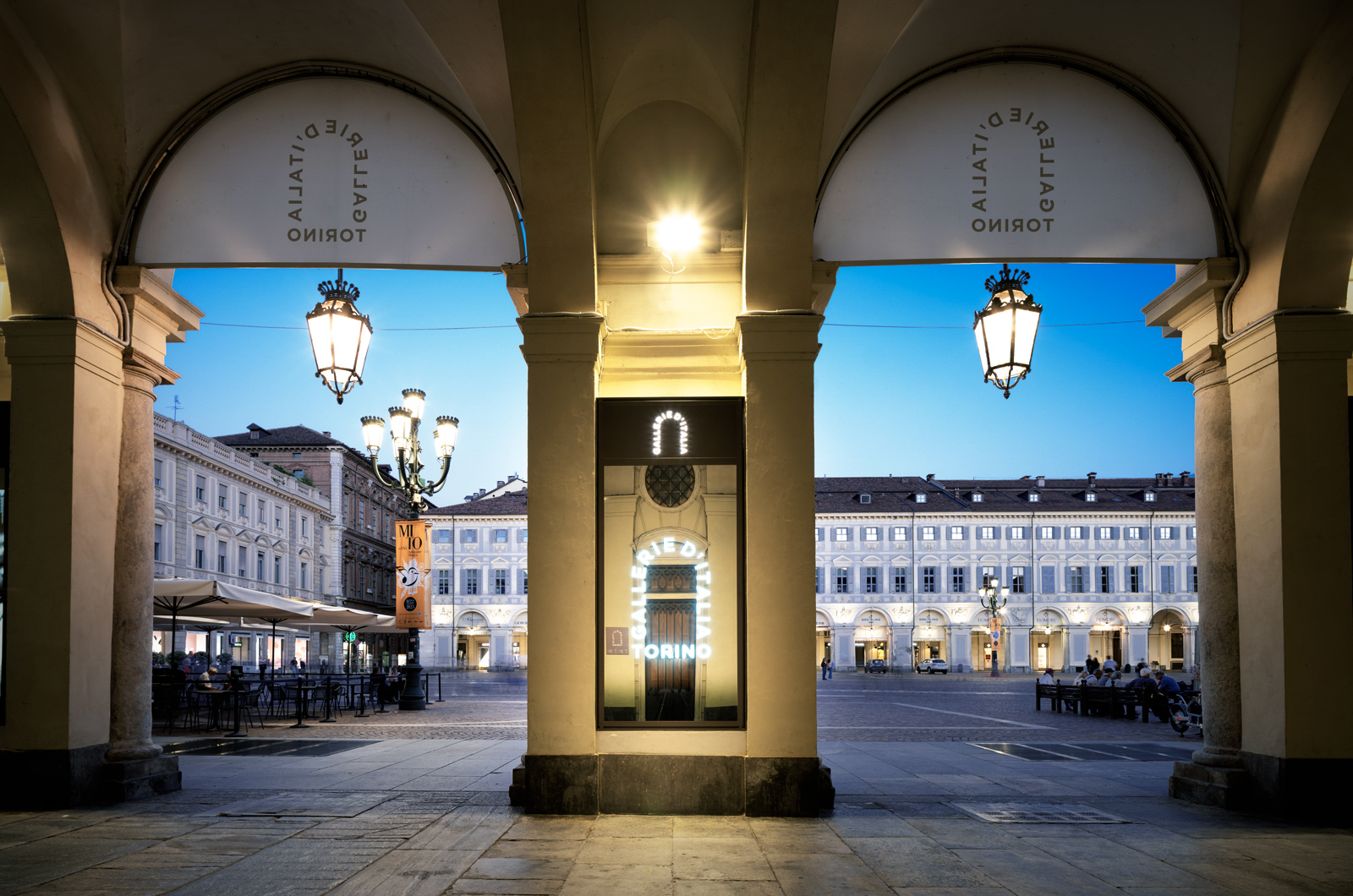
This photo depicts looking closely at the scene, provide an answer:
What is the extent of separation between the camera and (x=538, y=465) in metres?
8.02

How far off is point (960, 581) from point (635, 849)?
6825 centimetres

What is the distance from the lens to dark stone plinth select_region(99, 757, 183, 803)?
8.20 m

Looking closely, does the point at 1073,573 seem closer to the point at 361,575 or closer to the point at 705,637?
the point at 361,575

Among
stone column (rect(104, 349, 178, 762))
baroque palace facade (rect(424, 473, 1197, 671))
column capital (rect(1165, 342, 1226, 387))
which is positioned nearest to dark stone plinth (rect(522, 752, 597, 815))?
stone column (rect(104, 349, 178, 762))

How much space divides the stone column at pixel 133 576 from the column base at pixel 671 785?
3.52 m

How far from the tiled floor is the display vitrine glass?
4.00 feet

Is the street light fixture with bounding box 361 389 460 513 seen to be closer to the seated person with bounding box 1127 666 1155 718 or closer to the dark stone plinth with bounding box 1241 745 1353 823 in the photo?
the dark stone plinth with bounding box 1241 745 1353 823

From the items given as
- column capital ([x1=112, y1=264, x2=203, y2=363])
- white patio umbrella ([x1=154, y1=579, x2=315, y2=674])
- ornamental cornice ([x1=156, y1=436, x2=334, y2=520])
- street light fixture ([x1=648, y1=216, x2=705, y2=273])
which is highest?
ornamental cornice ([x1=156, y1=436, x2=334, y2=520])

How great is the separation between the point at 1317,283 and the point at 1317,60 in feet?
5.48

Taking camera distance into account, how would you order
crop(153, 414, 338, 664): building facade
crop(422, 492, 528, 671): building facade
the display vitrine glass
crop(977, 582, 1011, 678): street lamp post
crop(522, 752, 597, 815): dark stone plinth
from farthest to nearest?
crop(422, 492, 528, 671): building facade
crop(977, 582, 1011, 678): street lamp post
crop(153, 414, 338, 664): building facade
the display vitrine glass
crop(522, 752, 597, 815): dark stone plinth

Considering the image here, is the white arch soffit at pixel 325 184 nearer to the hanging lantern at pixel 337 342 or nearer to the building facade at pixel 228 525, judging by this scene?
the hanging lantern at pixel 337 342

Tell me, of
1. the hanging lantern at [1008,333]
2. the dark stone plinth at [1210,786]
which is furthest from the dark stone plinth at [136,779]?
the dark stone plinth at [1210,786]

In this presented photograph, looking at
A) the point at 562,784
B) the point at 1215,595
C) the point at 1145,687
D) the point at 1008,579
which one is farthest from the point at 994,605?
the point at 562,784

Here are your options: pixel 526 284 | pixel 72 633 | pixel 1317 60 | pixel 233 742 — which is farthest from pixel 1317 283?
pixel 233 742
